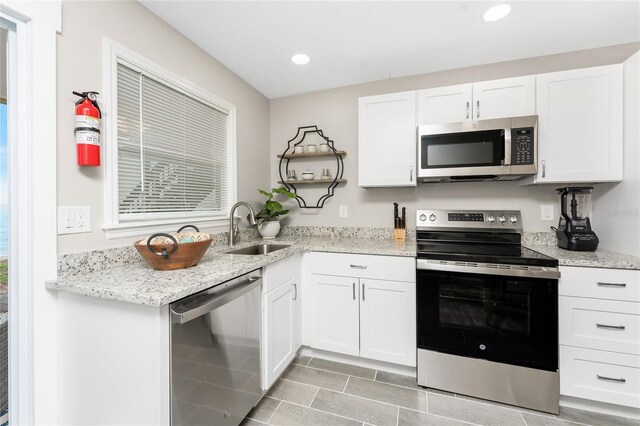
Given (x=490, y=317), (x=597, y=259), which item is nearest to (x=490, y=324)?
(x=490, y=317)

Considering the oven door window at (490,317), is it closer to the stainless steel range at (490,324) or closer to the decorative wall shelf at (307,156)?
the stainless steel range at (490,324)

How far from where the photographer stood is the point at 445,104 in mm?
2096

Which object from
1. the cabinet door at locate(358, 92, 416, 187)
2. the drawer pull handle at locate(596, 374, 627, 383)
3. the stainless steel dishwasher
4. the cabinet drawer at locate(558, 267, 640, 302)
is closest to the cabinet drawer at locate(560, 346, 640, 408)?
the drawer pull handle at locate(596, 374, 627, 383)

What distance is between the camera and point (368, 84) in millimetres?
2627

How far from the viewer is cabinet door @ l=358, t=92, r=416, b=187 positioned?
7.18 feet

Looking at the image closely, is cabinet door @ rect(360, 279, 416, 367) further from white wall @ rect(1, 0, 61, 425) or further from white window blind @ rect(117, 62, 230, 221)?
white wall @ rect(1, 0, 61, 425)

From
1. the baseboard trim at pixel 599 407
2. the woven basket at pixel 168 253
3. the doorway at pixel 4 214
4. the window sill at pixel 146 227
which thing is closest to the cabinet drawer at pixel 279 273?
the woven basket at pixel 168 253

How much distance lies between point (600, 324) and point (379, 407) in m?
1.39

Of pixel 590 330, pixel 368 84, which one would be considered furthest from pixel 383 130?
pixel 590 330

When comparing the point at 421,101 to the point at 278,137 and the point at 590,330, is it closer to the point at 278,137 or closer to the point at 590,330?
the point at 278,137

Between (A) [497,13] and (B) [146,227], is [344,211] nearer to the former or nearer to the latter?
(B) [146,227]

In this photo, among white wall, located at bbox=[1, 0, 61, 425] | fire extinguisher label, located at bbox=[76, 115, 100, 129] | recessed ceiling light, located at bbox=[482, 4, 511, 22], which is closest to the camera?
white wall, located at bbox=[1, 0, 61, 425]

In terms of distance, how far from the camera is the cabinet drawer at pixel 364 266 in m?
1.90

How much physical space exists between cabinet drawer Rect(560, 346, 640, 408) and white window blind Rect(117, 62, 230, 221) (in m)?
2.62
